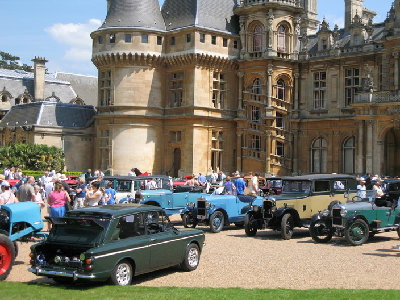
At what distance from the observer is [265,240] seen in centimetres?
1991

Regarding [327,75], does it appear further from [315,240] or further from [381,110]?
[315,240]

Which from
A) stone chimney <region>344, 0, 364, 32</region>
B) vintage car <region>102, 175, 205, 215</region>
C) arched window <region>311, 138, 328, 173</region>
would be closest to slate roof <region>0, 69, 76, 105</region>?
arched window <region>311, 138, 328, 173</region>

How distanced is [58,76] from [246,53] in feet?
94.5

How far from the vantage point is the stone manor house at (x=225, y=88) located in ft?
145

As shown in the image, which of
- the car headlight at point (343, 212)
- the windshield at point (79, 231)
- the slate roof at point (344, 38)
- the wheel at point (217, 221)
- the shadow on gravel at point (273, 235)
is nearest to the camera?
the windshield at point (79, 231)

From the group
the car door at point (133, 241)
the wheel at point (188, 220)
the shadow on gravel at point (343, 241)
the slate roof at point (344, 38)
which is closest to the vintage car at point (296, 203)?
the shadow on gravel at point (343, 241)

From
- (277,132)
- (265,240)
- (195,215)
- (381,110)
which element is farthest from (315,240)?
(277,132)

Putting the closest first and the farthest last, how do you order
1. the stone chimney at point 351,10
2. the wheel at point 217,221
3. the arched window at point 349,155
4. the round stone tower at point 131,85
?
the wheel at point 217,221 < the arched window at point 349,155 < the round stone tower at point 131,85 < the stone chimney at point 351,10

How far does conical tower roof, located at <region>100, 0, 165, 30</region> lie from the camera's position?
45.5 m

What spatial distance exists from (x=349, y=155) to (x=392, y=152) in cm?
350

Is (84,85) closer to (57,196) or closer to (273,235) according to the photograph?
(273,235)

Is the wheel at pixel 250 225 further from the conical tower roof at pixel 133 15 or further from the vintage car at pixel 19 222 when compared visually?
the conical tower roof at pixel 133 15

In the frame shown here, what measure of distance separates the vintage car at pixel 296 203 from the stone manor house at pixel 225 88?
22.3 m

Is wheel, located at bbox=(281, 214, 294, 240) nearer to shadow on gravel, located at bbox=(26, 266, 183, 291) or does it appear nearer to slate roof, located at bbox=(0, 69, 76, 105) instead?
shadow on gravel, located at bbox=(26, 266, 183, 291)
